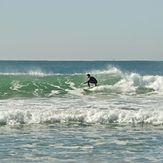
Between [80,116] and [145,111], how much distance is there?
7.49 ft

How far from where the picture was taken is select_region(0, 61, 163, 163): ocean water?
11953 millimetres

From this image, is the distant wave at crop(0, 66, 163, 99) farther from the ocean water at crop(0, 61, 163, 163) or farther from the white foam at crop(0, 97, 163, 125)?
the white foam at crop(0, 97, 163, 125)

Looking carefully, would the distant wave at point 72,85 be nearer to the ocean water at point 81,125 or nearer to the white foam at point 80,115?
the ocean water at point 81,125

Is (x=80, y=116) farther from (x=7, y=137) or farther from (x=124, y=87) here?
(x=124, y=87)

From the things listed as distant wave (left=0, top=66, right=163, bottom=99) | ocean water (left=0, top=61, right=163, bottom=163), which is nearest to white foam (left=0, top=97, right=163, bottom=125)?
ocean water (left=0, top=61, right=163, bottom=163)

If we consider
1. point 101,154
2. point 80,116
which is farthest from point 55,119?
point 101,154

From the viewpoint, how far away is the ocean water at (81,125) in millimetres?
11953

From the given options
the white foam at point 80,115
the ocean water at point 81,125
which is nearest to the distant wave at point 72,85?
the ocean water at point 81,125

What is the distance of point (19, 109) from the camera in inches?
756

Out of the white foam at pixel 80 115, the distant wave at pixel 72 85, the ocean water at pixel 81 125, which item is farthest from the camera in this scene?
the distant wave at pixel 72 85

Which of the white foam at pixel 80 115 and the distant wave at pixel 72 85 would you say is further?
the distant wave at pixel 72 85

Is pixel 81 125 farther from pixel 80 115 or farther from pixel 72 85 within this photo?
pixel 72 85

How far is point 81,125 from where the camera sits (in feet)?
55.7

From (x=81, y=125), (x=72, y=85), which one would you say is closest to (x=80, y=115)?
(x=81, y=125)
